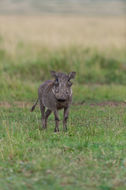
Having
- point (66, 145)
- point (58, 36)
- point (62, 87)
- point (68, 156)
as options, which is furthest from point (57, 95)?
point (58, 36)

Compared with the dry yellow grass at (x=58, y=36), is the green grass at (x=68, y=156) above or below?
below

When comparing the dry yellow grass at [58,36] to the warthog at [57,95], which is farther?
the dry yellow grass at [58,36]

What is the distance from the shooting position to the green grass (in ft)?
A: 17.8

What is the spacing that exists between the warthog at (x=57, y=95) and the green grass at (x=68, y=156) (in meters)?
0.32

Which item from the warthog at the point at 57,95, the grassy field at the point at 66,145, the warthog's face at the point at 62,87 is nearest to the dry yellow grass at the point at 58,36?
the grassy field at the point at 66,145

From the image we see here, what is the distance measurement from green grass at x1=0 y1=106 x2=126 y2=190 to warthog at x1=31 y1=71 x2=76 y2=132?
321 millimetres

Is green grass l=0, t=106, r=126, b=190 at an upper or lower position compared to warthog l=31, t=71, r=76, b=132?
lower

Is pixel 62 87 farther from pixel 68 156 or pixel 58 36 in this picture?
pixel 58 36

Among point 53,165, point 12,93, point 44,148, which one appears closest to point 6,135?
point 44,148

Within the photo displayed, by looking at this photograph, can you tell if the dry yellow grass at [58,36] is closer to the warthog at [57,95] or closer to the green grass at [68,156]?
the warthog at [57,95]

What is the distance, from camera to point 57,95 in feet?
24.7

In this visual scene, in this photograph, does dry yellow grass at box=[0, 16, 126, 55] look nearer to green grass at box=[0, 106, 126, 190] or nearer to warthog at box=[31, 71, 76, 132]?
warthog at box=[31, 71, 76, 132]

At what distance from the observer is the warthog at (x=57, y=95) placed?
296 inches

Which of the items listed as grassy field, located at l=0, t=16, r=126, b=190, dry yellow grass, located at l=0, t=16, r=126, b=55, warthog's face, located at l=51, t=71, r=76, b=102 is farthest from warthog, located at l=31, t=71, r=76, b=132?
dry yellow grass, located at l=0, t=16, r=126, b=55
